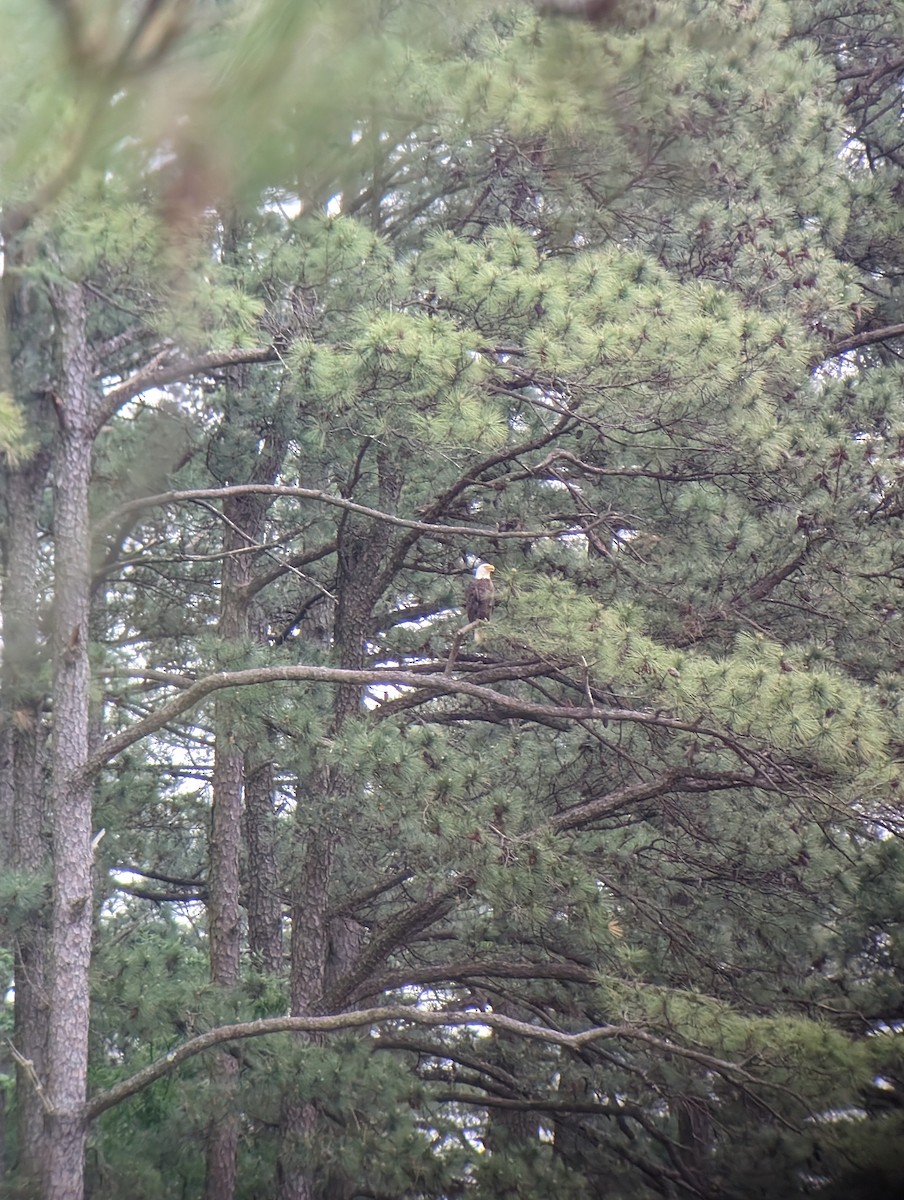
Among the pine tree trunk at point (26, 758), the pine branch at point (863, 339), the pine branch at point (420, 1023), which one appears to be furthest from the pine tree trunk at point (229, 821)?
the pine branch at point (863, 339)

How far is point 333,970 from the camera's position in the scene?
869 cm

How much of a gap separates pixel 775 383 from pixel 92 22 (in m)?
4.84

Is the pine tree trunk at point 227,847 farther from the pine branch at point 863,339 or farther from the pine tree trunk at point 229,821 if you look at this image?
the pine branch at point 863,339

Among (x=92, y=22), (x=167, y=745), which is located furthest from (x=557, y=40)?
(x=167, y=745)

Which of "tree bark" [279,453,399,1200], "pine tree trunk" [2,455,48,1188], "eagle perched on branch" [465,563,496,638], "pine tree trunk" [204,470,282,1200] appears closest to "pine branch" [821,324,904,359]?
"eagle perched on branch" [465,563,496,638]

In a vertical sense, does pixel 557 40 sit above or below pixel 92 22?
above

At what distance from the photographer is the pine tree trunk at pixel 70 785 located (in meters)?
5.73

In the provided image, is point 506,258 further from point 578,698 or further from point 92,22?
point 92,22

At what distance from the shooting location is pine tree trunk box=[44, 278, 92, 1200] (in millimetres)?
5727

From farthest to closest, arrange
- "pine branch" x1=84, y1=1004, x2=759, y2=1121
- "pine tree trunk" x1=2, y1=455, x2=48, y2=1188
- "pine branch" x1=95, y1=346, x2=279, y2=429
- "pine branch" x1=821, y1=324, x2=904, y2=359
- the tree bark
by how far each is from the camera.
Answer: "pine tree trunk" x1=2, y1=455, x2=48, y2=1188
the tree bark
"pine branch" x1=821, y1=324, x2=904, y2=359
"pine branch" x1=95, y1=346, x2=279, y2=429
"pine branch" x1=84, y1=1004, x2=759, y2=1121

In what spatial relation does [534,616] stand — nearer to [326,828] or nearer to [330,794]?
[330,794]

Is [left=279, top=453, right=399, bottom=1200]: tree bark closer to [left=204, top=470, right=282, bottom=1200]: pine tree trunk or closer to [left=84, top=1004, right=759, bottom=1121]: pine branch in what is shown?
[left=204, top=470, right=282, bottom=1200]: pine tree trunk

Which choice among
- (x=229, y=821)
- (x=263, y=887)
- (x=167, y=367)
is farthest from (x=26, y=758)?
(x=167, y=367)

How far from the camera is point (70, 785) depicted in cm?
594
